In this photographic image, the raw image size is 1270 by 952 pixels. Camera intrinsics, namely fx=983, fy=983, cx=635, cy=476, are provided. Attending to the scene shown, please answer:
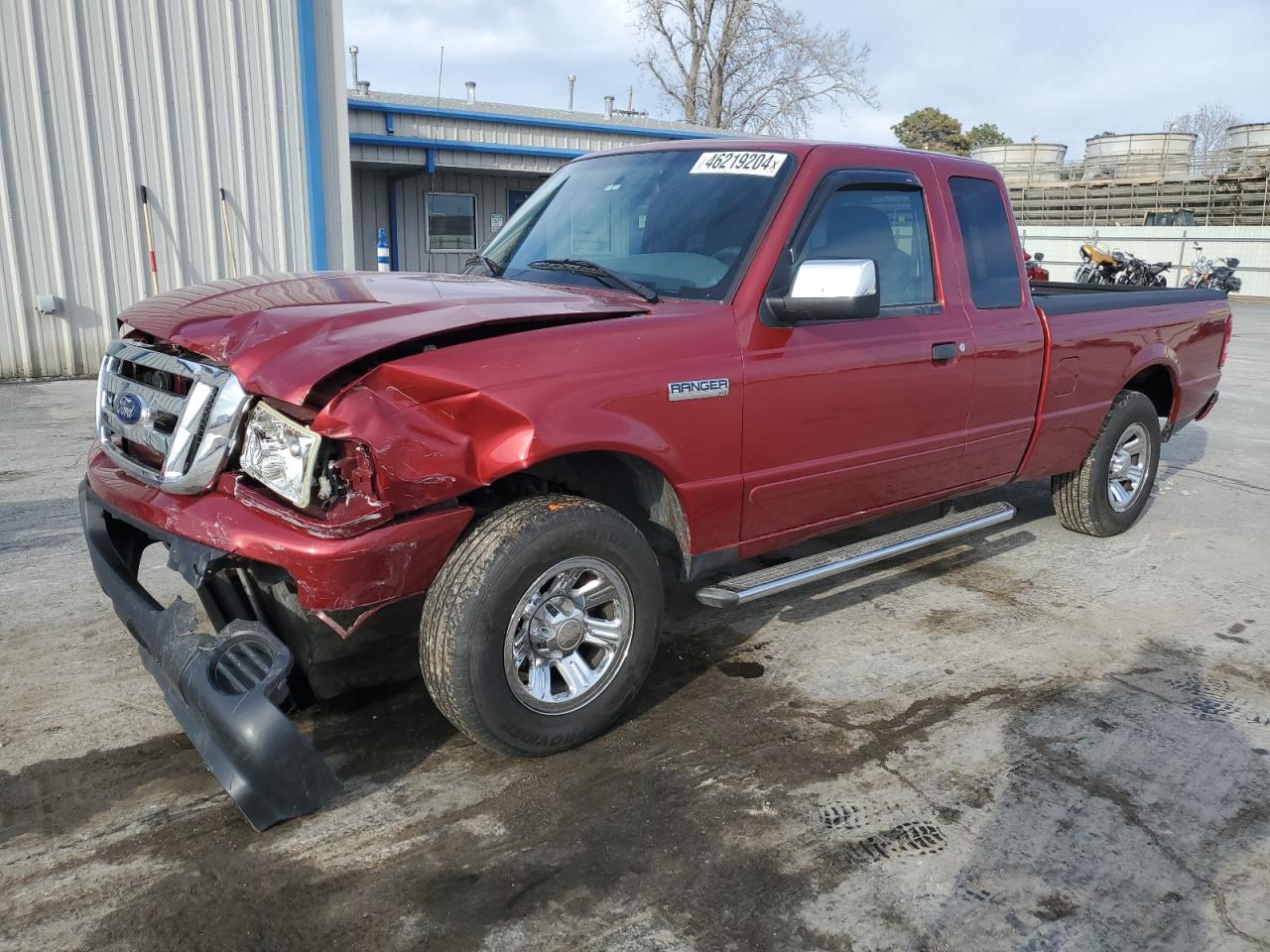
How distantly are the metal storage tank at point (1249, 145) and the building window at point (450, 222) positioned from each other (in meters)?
32.4

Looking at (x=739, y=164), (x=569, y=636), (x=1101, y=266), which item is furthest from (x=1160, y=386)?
(x=1101, y=266)

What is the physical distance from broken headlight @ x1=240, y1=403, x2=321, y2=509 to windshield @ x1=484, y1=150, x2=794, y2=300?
147 cm

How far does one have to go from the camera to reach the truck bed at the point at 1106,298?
16.7 ft

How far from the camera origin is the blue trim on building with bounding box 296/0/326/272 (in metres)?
11.2

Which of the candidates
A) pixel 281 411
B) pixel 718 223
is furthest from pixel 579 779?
pixel 718 223

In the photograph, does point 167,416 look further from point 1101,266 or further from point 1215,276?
point 1215,276

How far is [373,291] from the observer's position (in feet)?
11.0

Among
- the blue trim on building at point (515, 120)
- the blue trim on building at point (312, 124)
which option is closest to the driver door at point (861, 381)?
the blue trim on building at point (312, 124)

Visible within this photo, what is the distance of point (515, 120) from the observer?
52.3 feet

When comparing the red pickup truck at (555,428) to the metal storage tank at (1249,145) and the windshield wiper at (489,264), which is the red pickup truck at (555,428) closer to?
the windshield wiper at (489,264)

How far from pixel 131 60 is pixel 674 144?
28.5ft

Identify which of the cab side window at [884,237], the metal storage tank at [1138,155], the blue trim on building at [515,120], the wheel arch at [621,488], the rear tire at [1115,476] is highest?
the metal storage tank at [1138,155]

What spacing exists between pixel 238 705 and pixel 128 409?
1198mm

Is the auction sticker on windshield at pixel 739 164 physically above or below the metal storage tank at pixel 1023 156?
below
